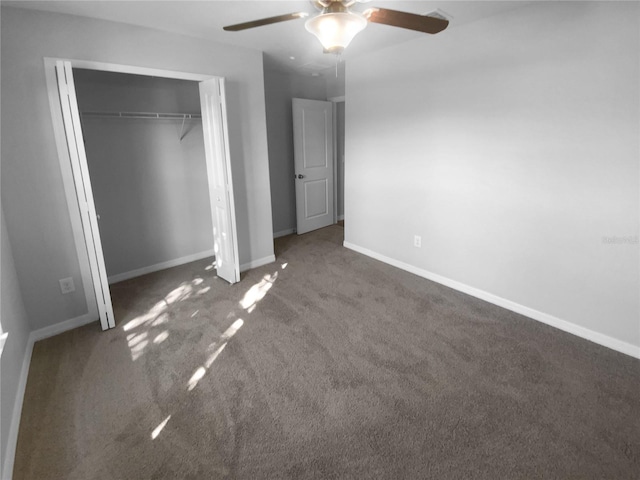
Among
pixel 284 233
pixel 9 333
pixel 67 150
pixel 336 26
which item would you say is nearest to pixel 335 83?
pixel 284 233

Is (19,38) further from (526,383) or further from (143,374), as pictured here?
(526,383)

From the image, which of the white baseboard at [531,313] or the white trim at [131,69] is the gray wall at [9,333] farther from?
the white baseboard at [531,313]

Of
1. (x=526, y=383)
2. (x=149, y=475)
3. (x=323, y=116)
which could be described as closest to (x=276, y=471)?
(x=149, y=475)

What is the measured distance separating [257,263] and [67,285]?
1.87 m

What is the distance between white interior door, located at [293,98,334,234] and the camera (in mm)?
4973

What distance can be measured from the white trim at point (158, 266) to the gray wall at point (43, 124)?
90cm

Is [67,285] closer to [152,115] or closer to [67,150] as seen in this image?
[67,150]

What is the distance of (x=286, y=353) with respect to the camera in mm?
2459

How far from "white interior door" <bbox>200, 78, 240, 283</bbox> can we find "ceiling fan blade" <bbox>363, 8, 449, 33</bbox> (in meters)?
1.92

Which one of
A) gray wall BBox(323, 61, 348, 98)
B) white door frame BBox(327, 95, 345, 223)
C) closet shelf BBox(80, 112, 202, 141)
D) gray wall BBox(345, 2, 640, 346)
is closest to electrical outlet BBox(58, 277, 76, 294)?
closet shelf BBox(80, 112, 202, 141)

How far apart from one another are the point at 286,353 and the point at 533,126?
255cm

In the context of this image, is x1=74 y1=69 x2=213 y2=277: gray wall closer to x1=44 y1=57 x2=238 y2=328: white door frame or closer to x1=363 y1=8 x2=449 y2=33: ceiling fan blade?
x1=44 y1=57 x2=238 y2=328: white door frame

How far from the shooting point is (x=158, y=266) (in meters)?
4.04

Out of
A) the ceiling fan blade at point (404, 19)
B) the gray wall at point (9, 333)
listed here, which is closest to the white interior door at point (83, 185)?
the gray wall at point (9, 333)
